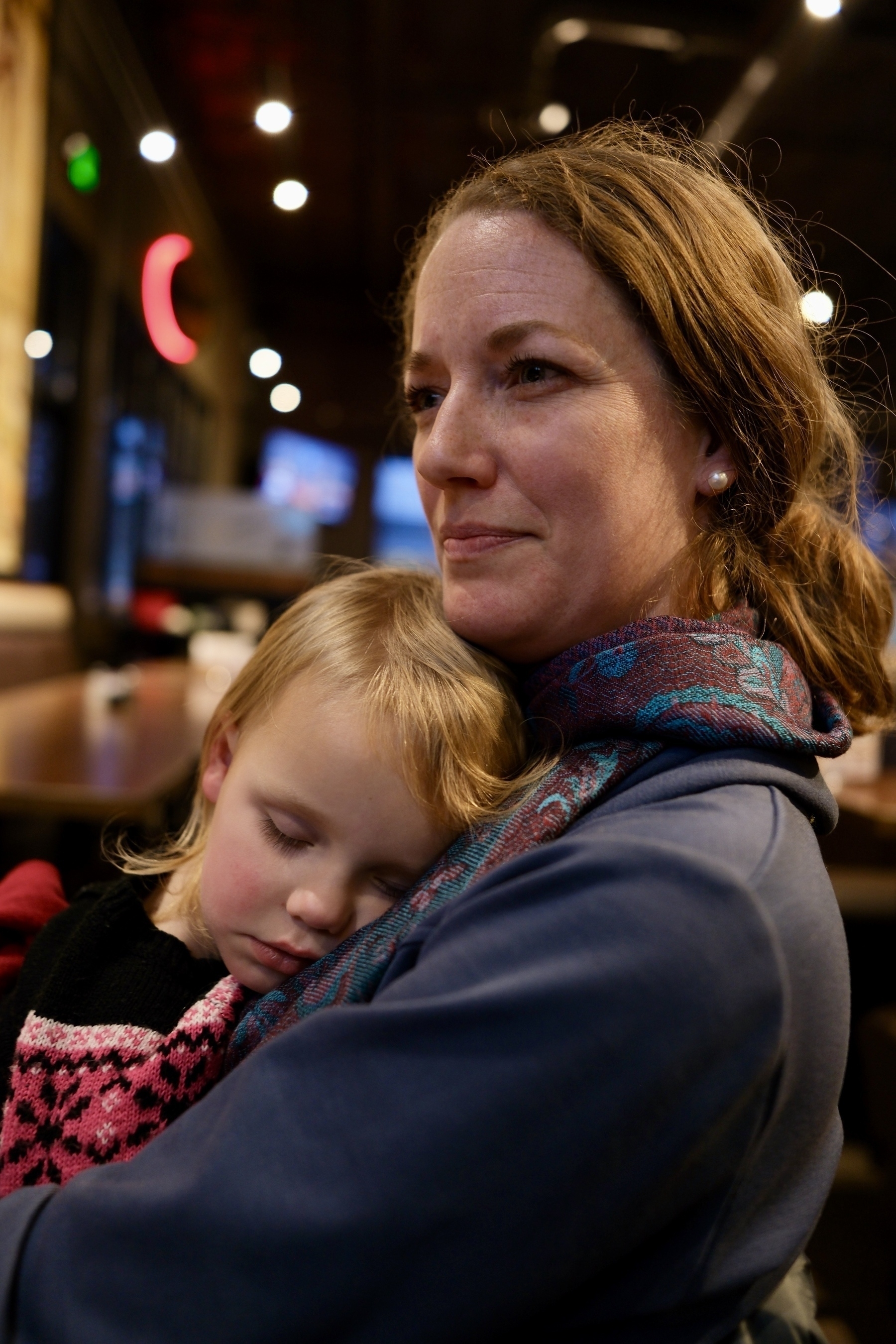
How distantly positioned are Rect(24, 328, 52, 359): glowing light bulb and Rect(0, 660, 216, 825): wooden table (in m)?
1.70

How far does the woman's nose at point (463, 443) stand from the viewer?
1027 mm

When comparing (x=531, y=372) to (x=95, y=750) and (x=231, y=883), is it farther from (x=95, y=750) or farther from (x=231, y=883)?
(x=95, y=750)

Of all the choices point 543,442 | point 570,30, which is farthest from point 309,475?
point 543,442

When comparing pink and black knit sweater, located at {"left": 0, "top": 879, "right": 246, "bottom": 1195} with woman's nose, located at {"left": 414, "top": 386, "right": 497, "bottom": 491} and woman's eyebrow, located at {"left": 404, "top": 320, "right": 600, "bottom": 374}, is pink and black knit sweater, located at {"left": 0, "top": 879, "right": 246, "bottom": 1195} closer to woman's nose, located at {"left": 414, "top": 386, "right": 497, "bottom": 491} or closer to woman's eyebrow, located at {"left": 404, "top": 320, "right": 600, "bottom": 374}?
woman's nose, located at {"left": 414, "top": 386, "right": 497, "bottom": 491}

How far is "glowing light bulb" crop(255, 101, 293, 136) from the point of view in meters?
1.98

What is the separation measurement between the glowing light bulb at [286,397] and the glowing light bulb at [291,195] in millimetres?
810

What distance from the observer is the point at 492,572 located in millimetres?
1032

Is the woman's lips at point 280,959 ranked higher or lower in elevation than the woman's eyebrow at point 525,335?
lower

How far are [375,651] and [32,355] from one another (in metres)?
4.66

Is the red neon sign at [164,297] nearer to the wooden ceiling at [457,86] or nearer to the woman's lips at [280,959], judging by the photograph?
the wooden ceiling at [457,86]

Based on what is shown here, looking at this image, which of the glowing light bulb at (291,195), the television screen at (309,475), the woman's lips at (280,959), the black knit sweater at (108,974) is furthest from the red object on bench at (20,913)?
Answer: the television screen at (309,475)

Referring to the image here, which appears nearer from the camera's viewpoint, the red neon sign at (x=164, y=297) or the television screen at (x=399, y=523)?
the red neon sign at (x=164, y=297)

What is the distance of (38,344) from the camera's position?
5145 mm

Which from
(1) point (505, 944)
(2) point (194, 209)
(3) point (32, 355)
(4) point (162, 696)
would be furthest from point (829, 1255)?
(2) point (194, 209)
